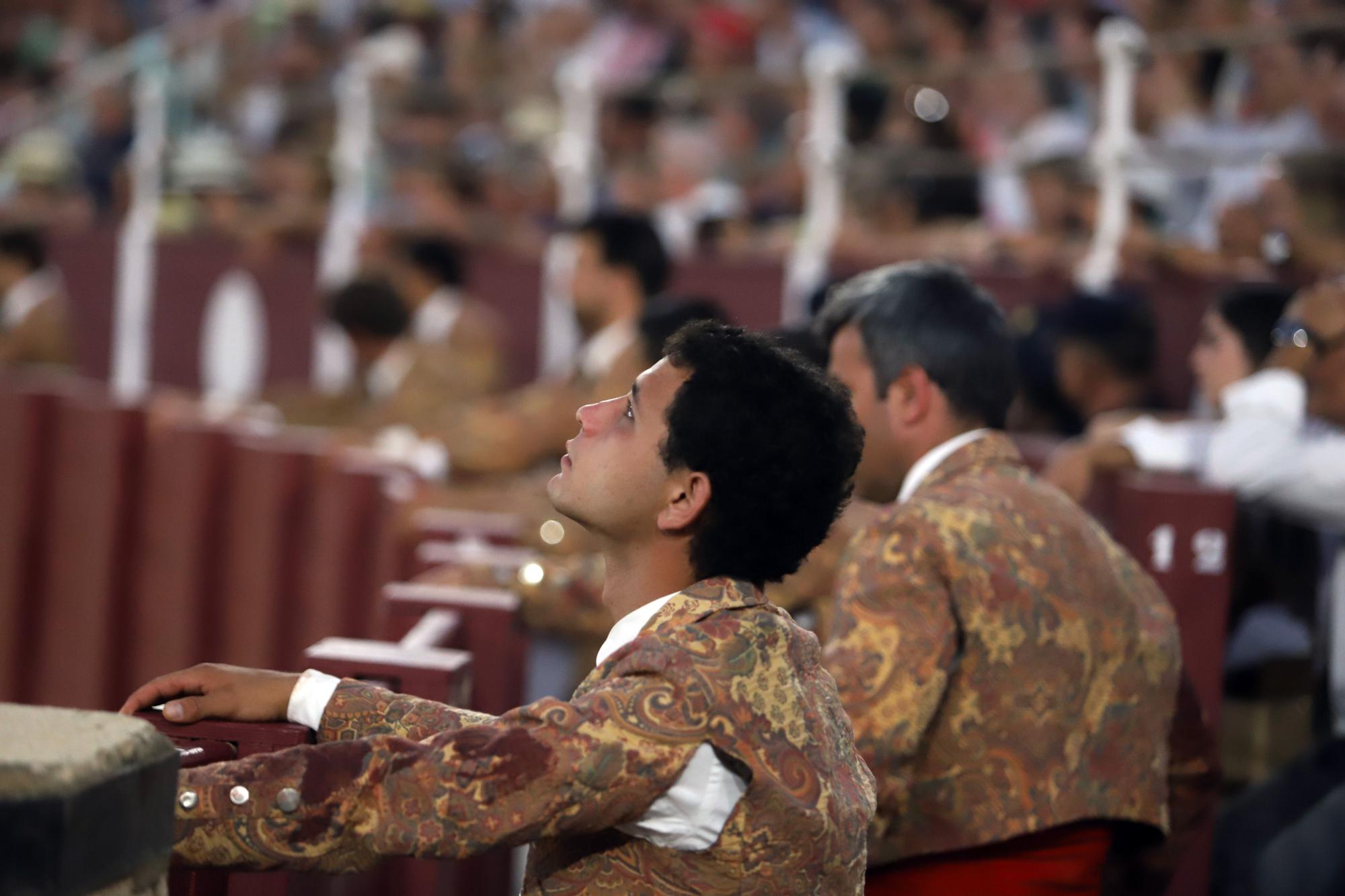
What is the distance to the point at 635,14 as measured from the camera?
28.3 feet

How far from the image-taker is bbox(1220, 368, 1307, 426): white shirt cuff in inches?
132

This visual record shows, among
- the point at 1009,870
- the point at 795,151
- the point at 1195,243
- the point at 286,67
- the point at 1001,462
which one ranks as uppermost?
the point at 286,67

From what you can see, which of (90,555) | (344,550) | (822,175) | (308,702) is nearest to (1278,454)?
(308,702)

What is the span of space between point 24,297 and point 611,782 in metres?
7.47

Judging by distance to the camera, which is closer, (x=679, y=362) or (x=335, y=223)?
(x=679, y=362)

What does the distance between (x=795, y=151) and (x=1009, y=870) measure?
513 centimetres

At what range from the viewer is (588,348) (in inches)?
199

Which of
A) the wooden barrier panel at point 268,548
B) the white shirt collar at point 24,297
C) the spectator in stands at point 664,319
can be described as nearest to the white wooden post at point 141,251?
the white shirt collar at point 24,297

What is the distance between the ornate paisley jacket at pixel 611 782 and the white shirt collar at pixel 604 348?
10.0ft

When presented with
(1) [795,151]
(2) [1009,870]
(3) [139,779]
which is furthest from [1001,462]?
(1) [795,151]

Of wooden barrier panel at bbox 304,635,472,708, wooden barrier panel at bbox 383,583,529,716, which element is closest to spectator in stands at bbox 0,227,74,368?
wooden barrier panel at bbox 383,583,529,716

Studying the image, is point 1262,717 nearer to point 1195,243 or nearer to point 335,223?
point 1195,243

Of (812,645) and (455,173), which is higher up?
(455,173)

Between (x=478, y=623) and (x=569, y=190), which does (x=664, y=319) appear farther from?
(x=569, y=190)
